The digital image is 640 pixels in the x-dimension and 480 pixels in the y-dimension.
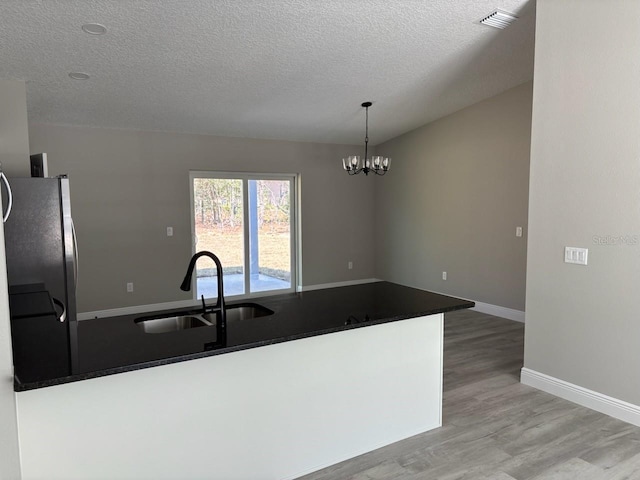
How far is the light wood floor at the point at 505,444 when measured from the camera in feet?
7.46

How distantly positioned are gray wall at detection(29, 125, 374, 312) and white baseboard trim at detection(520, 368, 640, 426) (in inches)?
162

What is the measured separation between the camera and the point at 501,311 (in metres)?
5.39

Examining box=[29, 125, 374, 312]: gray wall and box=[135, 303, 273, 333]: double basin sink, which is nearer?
box=[135, 303, 273, 333]: double basin sink

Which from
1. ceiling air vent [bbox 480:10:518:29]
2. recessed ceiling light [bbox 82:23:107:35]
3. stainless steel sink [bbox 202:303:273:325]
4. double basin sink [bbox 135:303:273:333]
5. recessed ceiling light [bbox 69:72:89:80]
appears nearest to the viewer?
double basin sink [bbox 135:303:273:333]

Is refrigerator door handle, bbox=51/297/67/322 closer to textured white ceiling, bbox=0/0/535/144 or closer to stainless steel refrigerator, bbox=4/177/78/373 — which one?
stainless steel refrigerator, bbox=4/177/78/373

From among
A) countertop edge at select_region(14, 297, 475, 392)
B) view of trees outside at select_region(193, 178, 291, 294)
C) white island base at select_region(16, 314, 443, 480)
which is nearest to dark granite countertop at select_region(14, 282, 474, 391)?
countertop edge at select_region(14, 297, 475, 392)

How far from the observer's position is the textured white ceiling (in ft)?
9.77

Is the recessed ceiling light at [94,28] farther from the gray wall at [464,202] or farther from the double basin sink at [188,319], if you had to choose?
the gray wall at [464,202]

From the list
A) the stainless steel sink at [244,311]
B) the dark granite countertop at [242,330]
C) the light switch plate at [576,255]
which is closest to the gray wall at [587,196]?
the light switch plate at [576,255]

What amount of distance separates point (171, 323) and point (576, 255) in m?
2.70

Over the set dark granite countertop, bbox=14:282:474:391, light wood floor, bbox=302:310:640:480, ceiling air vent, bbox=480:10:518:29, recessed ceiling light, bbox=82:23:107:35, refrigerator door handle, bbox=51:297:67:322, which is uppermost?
ceiling air vent, bbox=480:10:518:29

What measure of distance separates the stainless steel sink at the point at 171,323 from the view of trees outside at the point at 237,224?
3.73m

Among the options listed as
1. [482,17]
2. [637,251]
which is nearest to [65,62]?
[482,17]

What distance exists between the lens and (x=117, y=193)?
5316 millimetres
